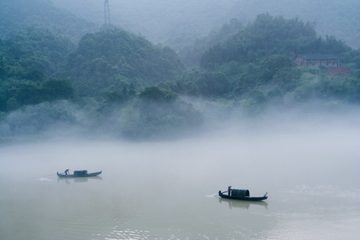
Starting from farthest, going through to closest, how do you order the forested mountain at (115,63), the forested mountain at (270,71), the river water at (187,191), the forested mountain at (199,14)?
1. the forested mountain at (199,14)
2. the forested mountain at (115,63)
3. the forested mountain at (270,71)
4. the river water at (187,191)

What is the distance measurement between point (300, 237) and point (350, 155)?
10005mm

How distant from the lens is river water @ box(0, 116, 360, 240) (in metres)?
10.4

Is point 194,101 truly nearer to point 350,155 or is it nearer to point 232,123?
point 232,123

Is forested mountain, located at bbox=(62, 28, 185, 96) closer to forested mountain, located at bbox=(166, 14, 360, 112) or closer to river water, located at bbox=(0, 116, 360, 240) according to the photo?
forested mountain, located at bbox=(166, 14, 360, 112)

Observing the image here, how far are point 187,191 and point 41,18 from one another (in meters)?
46.4

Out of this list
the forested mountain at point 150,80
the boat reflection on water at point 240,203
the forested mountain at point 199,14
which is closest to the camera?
the boat reflection on water at point 240,203

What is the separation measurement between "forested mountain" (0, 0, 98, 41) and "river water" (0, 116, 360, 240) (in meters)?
32.5

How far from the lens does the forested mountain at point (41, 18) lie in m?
51.6

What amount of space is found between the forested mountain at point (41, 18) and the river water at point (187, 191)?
32.5m

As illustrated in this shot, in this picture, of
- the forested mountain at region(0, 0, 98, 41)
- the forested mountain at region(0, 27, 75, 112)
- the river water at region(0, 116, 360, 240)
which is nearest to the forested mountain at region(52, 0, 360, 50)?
the forested mountain at region(0, 0, 98, 41)

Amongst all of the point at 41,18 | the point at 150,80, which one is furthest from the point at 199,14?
the point at 150,80

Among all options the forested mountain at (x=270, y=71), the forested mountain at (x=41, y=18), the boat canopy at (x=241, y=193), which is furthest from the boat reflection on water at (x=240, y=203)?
the forested mountain at (x=41, y=18)

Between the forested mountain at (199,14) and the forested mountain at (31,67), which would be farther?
the forested mountain at (199,14)

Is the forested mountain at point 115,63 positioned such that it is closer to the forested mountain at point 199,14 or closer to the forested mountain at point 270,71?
the forested mountain at point 270,71
